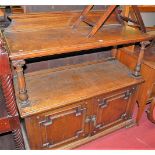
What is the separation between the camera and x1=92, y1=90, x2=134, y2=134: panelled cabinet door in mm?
1872

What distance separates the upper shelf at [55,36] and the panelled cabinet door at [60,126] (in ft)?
1.97

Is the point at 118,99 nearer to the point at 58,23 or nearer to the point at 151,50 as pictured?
the point at 151,50

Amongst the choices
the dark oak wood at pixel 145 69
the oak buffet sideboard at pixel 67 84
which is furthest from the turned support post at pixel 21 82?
the dark oak wood at pixel 145 69

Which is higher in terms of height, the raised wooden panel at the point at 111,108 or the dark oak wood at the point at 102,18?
the dark oak wood at the point at 102,18

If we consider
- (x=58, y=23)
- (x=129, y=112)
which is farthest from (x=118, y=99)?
(x=58, y=23)

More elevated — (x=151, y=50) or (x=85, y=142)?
(x=151, y=50)

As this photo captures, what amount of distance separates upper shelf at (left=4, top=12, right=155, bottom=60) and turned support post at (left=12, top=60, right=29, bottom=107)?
0.06 metres

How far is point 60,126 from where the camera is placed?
68.8 inches

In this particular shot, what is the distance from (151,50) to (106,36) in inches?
39.4

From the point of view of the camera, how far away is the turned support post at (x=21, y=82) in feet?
4.13

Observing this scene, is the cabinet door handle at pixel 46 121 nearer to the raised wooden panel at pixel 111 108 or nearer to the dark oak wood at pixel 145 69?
the raised wooden panel at pixel 111 108

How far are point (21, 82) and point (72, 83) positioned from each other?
605 mm

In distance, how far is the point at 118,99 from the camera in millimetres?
1976

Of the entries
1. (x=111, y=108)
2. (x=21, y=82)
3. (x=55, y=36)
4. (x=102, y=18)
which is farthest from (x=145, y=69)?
(x=21, y=82)
